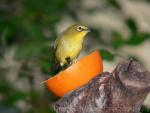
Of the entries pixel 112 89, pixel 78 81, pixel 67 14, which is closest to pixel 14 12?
pixel 67 14

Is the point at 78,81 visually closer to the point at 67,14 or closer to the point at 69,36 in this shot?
the point at 69,36

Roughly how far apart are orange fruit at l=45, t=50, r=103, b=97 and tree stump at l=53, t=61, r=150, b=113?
149 millimetres

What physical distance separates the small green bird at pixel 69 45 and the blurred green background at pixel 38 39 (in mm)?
195

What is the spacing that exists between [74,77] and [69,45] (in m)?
0.63

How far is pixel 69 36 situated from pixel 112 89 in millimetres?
901

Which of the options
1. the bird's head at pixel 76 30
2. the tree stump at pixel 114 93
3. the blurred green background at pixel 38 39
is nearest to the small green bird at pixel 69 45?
the bird's head at pixel 76 30

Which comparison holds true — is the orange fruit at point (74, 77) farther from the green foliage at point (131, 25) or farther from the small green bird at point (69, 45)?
the green foliage at point (131, 25)

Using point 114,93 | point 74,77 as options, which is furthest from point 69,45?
point 114,93

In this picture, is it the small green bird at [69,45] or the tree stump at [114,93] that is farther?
the small green bird at [69,45]

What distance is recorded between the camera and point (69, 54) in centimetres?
243

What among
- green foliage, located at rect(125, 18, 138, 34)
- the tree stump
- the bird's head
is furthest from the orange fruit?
green foliage, located at rect(125, 18, 138, 34)

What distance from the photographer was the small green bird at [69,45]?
2416mm

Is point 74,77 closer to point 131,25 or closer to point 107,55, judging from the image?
point 107,55

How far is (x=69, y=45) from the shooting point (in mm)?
2441
